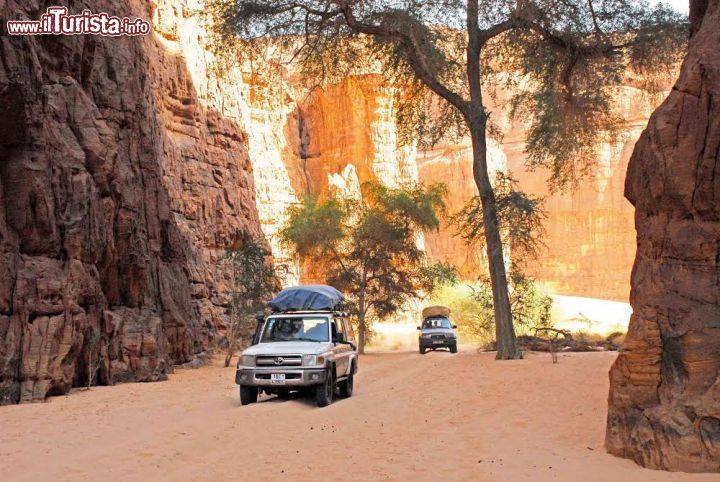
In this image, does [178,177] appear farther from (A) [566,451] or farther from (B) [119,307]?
(A) [566,451]

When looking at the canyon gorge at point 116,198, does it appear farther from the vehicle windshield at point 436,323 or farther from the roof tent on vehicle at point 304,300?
the vehicle windshield at point 436,323

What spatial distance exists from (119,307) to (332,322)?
9.87m

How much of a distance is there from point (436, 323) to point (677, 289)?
2882 centimetres

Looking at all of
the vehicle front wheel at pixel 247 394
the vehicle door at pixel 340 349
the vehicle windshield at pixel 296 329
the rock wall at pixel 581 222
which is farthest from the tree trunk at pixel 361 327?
the rock wall at pixel 581 222

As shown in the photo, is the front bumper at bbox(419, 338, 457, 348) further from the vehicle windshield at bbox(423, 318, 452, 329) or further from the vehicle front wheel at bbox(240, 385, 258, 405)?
the vehicle front wheel at bbox(240, 385, 258, 405)

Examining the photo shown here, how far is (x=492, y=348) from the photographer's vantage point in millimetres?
32969

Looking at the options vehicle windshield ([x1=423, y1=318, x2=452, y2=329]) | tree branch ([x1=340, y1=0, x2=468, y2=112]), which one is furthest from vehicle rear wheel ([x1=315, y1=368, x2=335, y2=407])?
vehicle windshield ([x1=423, y1=318, x2=452, y2=329])

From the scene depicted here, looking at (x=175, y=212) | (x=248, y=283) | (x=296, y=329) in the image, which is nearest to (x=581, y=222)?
(x=248, y=283)

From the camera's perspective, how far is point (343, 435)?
435 inches

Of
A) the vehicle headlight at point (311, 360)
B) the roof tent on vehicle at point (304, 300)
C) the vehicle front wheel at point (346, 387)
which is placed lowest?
the vehicle front wheel at point (346, 387)

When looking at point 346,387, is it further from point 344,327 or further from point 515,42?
point 515,42

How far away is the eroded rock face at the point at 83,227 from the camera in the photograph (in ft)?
57.0

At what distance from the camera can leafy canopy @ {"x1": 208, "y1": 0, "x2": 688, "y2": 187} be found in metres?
23.3

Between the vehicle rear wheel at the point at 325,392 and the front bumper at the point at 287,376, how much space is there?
0.47 ft
